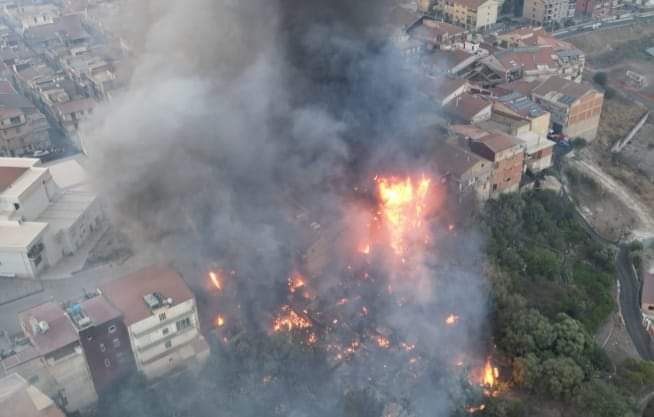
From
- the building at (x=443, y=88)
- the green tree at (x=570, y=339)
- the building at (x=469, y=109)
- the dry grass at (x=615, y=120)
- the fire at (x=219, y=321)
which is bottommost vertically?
the dry grass at (x=615, y=120)

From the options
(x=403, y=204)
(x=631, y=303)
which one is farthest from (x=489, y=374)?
(x=631, y=303)

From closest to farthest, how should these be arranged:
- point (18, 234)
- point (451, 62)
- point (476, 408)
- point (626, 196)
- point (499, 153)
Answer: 1. point (476, 408)
2. point (18, 234)
3. point (499, 153)
4. point (626, 196)
5. point (451, 62)

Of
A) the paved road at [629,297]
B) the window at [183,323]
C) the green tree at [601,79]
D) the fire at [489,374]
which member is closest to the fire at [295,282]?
the window at [183,323]

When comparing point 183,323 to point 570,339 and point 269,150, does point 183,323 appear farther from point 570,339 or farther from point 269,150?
point 570,339

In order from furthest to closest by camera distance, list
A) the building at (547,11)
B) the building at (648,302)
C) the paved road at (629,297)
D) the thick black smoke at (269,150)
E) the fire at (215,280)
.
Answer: the building at (547,11) < the building at (648,302) < the paved road at (629,297) < the thick black smoke at (269,150) < the fire at (215,280)

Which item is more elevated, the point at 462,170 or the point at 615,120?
the point at 462,170

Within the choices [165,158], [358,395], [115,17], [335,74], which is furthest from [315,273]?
[115,17]

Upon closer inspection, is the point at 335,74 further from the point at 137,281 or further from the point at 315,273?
the point at 137,281

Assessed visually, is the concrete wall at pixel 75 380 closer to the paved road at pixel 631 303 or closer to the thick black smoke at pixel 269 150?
the thick black smoke at pixel 269 150
